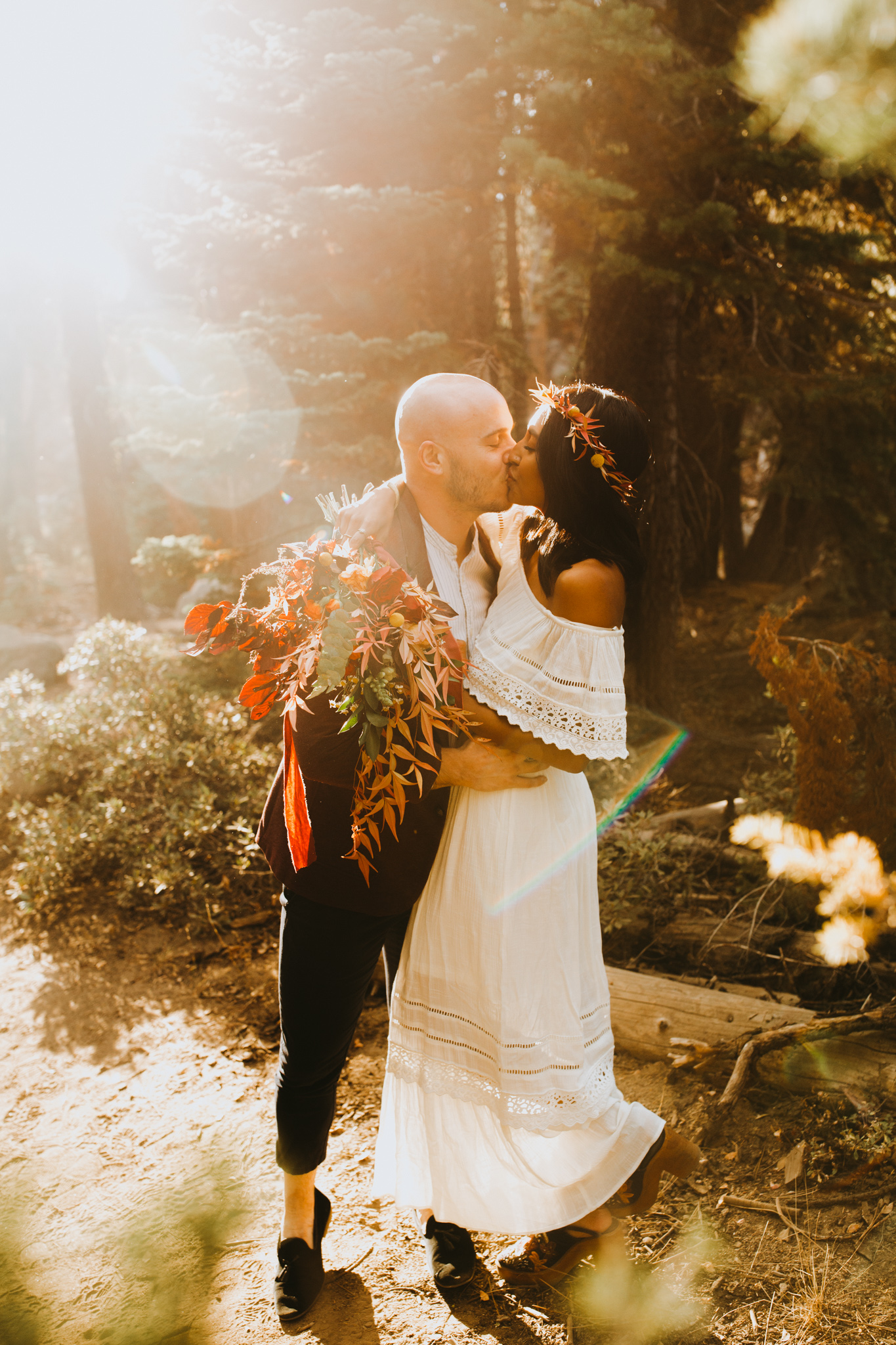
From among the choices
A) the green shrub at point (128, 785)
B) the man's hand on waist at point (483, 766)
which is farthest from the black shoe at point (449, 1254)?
the green shrub at point (128, 785)

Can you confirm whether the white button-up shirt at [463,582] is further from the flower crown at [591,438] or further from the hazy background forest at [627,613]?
the hazy background forest at [627,613]

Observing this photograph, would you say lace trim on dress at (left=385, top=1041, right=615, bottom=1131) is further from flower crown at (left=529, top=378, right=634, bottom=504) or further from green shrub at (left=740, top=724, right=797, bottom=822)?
green shrub at (left=740, top=724, right=797, bottom=822)

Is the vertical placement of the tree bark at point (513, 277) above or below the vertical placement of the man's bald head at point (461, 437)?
above

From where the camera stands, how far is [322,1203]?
2391mm

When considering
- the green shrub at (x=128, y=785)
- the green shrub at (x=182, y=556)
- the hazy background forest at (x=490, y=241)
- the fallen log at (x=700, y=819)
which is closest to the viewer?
the fallen log at (x=700, y=819)

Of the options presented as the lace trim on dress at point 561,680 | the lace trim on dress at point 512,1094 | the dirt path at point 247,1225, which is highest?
the lace trim on dress at point 561,680

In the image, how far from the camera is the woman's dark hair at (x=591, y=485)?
192 centimetres

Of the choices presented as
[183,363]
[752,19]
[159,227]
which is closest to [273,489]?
[183,363]

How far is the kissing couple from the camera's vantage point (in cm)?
192

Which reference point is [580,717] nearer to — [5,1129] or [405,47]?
[5,1129]

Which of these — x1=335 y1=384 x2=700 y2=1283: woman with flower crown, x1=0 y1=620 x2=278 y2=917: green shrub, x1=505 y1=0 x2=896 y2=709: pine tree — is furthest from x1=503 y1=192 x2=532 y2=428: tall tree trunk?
x1=335 y1=384 x2=700 y2=1283: woman with flower crown

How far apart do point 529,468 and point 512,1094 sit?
1.50 m

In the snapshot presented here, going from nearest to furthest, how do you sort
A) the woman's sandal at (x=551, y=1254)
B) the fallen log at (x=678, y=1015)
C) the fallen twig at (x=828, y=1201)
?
the woman's sandal at (x=551, y=1254), the fallen twig at (x=828, y=1201), the fallen log at (x=678, y=1015)

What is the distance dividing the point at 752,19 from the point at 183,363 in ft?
14.0
